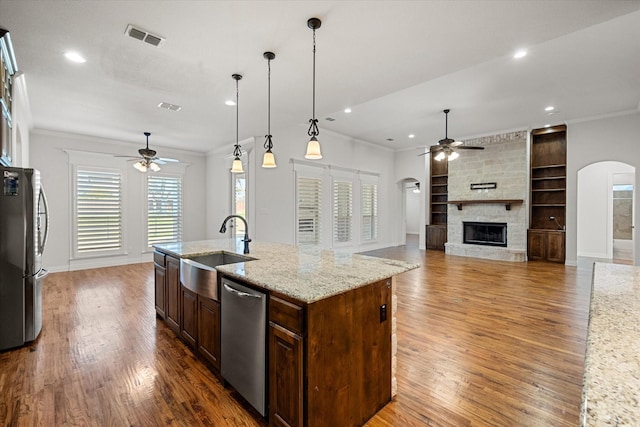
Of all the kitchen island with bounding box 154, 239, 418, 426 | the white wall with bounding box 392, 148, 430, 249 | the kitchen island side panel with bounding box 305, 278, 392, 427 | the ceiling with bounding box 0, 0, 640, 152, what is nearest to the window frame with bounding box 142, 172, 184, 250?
the ceiling with bounding box 0, 0, 640, 152

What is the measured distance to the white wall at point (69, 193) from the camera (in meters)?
5.76

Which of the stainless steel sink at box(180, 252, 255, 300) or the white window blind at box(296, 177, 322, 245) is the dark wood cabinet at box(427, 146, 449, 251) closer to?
the white window blind at box(296, 177, 322, 245)

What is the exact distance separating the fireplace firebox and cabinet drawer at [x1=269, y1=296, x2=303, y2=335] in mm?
7425

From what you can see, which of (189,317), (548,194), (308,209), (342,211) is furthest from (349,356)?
(548,194)

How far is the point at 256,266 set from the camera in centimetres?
215

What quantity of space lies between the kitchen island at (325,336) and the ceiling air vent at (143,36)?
6.89 ft

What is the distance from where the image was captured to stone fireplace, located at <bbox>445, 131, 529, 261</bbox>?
7.08 m

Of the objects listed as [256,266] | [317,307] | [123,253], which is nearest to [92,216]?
[123,253]

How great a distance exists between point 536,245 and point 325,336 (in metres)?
7.44

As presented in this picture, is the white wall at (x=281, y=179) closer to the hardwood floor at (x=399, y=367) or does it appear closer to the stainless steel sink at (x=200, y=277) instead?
the hardwood floor at (x=399, y=367)

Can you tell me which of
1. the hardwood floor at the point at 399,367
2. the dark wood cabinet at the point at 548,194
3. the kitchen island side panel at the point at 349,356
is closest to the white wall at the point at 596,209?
the dark wood cabinet at the point at 548,194

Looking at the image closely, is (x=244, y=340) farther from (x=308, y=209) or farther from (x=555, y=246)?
(x=555, y=246)

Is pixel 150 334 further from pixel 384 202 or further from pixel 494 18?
pixel 384 202

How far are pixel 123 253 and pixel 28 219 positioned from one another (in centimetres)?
423
